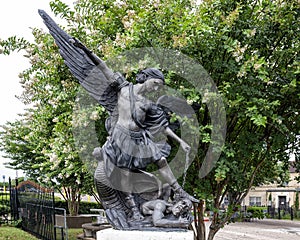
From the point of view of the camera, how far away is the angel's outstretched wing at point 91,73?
4.88 meters

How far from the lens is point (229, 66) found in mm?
6305

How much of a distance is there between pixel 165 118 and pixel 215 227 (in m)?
3.27

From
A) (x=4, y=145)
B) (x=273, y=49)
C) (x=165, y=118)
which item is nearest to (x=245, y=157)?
(x=273, y=49)

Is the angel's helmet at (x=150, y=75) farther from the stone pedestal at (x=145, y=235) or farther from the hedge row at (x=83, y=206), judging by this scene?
the hedge row at (x=83, y=206)

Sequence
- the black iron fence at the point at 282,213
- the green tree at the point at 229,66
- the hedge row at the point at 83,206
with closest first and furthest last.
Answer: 1. the green tree at the point at 229,66
2. the hedge row at the point at 83,206
3. the black iron fence at the point at 282,213

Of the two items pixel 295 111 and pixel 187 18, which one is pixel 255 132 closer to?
pixel 295 111

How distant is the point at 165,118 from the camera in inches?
196

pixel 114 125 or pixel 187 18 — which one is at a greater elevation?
pixel 187 18

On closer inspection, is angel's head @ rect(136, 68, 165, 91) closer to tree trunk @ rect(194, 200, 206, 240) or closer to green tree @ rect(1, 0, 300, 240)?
green tree @ rect(1, 0, 300, 240)

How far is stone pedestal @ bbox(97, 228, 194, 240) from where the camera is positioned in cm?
414

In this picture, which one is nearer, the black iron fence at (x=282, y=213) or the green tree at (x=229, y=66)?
the green tree at (x=229, y=66)

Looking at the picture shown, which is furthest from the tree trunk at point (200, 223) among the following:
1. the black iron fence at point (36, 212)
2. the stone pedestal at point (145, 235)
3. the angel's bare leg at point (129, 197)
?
the black iron fence at point (36, 212)

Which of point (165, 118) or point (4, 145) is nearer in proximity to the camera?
point (165, 118)

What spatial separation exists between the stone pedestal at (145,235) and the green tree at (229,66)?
190cm
